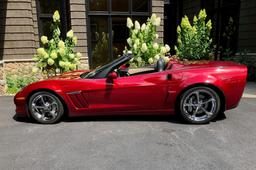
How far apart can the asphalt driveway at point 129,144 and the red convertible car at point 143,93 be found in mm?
238

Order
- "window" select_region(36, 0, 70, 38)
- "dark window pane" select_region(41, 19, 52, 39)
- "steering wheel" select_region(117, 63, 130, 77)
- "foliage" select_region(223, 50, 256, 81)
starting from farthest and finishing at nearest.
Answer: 1. "dark window pane" select_region(41, 19, 52, 39)
2. "window" select_region(36, 0, 70, 38)
3. "foliage" select_region(223, 50, 256, 81)
4. "steering wheel" select_region(117, 63, 130, 77)

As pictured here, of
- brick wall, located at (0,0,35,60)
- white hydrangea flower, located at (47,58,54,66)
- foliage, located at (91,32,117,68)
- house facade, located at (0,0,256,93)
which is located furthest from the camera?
foliage, located at (91,32,117,68)

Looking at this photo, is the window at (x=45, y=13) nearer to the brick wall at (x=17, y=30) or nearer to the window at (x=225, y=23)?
the brick wall at (x=17, y=30)

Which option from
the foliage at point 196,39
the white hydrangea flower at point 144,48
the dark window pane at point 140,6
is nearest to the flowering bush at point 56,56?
the white hydrangea flower at point 144,48

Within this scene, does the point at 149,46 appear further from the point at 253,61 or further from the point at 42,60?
the point at 253,61

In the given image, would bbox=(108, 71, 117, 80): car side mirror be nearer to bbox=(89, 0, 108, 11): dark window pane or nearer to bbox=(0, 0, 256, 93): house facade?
bbox=(0, 0, 256, 93): house facade

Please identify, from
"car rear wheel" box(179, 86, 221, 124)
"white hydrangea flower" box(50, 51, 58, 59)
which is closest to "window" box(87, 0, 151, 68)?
"white hydrangea flower" box(50, 51, 58, 59)

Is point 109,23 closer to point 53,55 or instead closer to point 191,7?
point 53,55

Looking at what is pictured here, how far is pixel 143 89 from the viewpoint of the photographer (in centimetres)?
454

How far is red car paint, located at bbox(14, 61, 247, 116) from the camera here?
4445 millimetres

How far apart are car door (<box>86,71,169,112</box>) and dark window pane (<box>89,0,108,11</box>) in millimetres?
6714

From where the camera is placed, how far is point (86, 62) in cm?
1063

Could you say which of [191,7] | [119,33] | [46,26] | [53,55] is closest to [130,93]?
[53,55]

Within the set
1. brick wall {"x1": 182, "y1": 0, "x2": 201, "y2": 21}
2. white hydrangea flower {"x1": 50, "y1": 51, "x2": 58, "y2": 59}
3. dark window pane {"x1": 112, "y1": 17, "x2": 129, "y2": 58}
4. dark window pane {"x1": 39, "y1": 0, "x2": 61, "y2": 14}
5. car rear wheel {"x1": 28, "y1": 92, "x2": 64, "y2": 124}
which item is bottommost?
car rear wheel {"x1": 28, "y1": 92, "x2": 64, "y2": 124}
